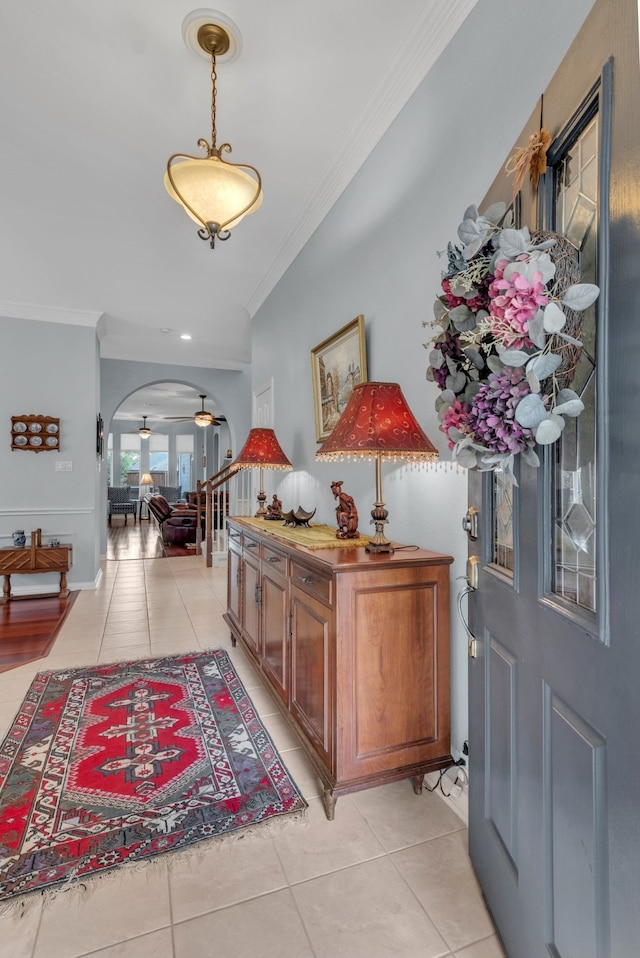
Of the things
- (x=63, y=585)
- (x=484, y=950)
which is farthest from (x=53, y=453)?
(x=484, y=950)

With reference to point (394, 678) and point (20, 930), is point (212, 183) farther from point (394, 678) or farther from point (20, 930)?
point (20, 930)

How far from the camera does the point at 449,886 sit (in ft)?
4.91

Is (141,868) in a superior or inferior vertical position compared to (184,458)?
inferior

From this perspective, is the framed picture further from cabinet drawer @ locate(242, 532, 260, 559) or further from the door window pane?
the door window pane

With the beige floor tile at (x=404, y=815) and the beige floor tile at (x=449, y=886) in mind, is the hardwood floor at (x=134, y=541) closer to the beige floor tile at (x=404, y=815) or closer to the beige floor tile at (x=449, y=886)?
the beige floor tile at (x=404, y=815)

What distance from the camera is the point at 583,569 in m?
0.93

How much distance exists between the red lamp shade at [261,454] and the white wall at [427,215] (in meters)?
0.41

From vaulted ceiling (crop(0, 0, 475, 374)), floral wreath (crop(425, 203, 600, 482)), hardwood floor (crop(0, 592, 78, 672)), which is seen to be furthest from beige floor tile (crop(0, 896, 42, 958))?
vaulted ceiling (crop(0, 0, 475, 374))

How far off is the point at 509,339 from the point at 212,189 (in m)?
1.68

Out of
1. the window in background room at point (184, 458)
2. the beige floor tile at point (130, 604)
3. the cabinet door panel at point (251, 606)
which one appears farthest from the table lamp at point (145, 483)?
the cabinet door panel at point (251, 606)

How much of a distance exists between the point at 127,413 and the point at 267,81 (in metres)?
12.3

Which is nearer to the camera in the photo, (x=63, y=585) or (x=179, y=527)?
(x=63, y=585)

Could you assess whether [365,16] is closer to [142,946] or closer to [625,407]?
[625,407]

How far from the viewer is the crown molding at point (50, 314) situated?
5148 mm
